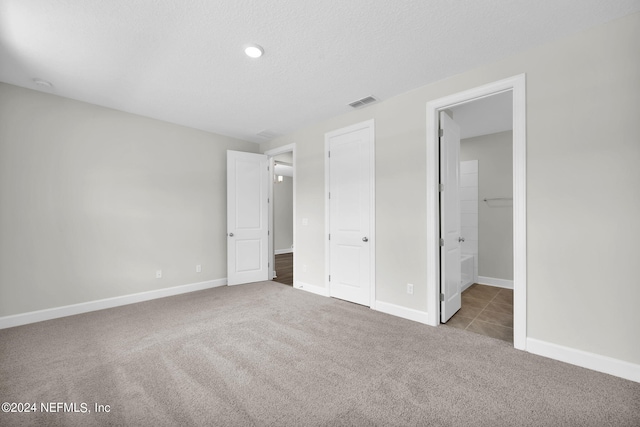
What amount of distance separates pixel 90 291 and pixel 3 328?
77 centimetres

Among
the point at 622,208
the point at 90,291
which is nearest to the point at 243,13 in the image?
the point at 622,208

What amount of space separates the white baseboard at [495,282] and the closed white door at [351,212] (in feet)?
9.04

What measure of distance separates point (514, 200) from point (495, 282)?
3.03m

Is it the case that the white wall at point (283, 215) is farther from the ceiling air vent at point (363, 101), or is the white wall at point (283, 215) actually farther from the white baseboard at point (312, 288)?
the ceiling air vent at point (363, 101)

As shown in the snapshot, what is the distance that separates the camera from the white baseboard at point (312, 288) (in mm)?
4057

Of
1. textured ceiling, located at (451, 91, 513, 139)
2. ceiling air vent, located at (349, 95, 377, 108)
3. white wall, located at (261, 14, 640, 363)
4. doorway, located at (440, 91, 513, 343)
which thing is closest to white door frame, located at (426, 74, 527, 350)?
white wall, located at (261, 14, 640, 363)

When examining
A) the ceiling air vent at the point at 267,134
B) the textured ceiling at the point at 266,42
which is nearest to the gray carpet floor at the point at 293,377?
the textured ceiling at the point at 266,42

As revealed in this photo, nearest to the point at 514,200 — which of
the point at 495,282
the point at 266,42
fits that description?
the point at 266,42

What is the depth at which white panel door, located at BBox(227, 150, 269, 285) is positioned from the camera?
468 cm

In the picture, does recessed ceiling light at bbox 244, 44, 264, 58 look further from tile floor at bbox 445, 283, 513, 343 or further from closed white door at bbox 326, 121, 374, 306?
tile floor at bbox 445, 283, 513, 343

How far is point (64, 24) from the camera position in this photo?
2.02 metres

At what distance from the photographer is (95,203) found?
348 cm

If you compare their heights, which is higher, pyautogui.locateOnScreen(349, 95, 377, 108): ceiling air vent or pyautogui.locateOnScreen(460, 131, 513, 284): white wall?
pyautogui.locateOnScreen(349, 95, 377, 108): ceiling air vent

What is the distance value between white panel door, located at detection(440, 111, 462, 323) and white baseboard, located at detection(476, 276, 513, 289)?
1.87 meters
